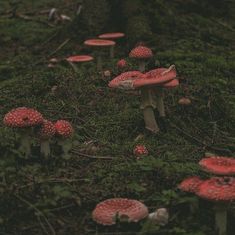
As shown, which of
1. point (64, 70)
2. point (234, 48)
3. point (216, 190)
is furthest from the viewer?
point (234, 48)

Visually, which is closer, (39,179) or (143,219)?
(143,219)

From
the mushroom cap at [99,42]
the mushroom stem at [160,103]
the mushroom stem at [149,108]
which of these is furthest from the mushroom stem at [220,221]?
the mushroom cap at [99,42]

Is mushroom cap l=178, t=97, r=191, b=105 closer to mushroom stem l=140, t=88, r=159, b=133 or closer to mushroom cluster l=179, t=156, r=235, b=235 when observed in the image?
mushroom stem l=140, t=88, r=159, b=133

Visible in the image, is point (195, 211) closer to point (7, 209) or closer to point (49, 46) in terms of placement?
point (7, 209)

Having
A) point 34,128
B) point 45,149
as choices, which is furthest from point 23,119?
point 45,149

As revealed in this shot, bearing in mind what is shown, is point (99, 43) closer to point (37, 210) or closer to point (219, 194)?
point (37, 210)

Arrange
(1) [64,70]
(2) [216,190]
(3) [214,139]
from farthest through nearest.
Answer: (1) [64,70]
(3) [214,139]
(2) [216,190]

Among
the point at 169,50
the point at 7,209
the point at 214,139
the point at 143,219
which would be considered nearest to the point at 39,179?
the point at 7,209
